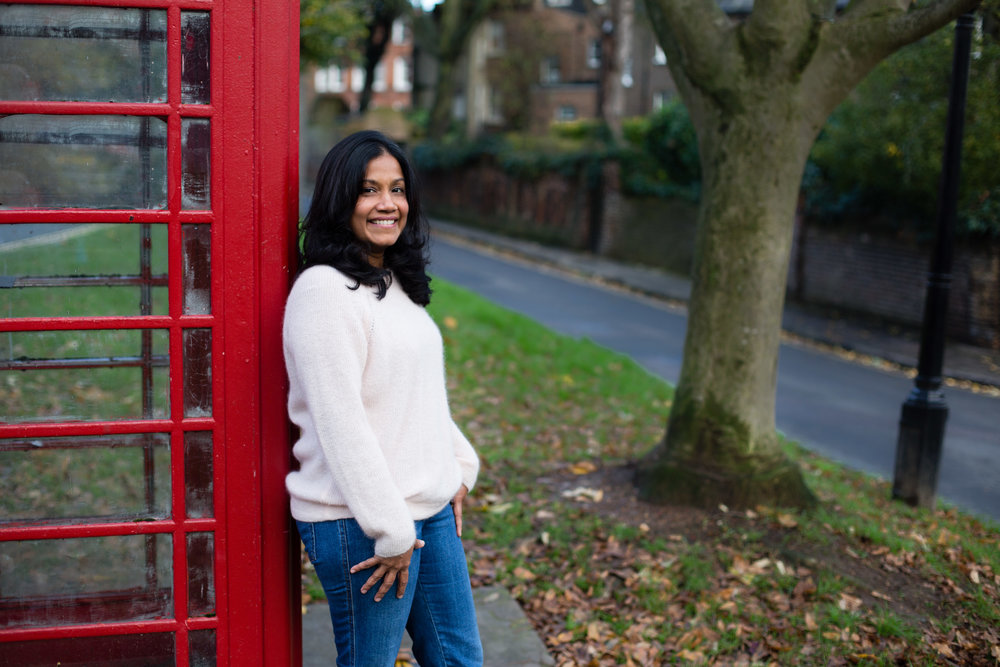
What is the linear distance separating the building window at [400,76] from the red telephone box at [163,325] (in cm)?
6294

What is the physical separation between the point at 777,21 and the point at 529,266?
56.4 ft

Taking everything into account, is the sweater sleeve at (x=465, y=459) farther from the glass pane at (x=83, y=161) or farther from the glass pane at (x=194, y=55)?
the glass pane at (x=194, y=55)

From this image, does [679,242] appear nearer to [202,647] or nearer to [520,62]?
[202,647]

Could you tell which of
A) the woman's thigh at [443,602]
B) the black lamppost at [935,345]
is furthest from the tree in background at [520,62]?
the woman's thigh at [443,602]

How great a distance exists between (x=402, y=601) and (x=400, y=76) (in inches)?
2544

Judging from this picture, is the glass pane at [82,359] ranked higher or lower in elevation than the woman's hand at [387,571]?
higher

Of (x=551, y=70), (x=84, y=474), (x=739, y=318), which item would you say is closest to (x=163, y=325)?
(x=84, y=474)

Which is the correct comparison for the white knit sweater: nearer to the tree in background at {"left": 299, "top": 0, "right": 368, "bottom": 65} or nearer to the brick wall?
the tree in background at {"left": 299, "top": 0, "right": 368, "bottom": 65}

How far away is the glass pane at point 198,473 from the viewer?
284cm

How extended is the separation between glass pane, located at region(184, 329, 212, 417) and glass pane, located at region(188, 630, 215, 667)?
2.34 ft

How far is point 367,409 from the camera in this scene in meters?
2.58

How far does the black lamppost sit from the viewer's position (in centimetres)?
625

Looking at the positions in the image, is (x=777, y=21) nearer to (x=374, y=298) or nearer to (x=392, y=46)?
(x=374, y=298)

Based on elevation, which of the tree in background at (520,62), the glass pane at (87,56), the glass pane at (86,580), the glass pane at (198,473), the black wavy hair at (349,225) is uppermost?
the tree in background at (520,62)
